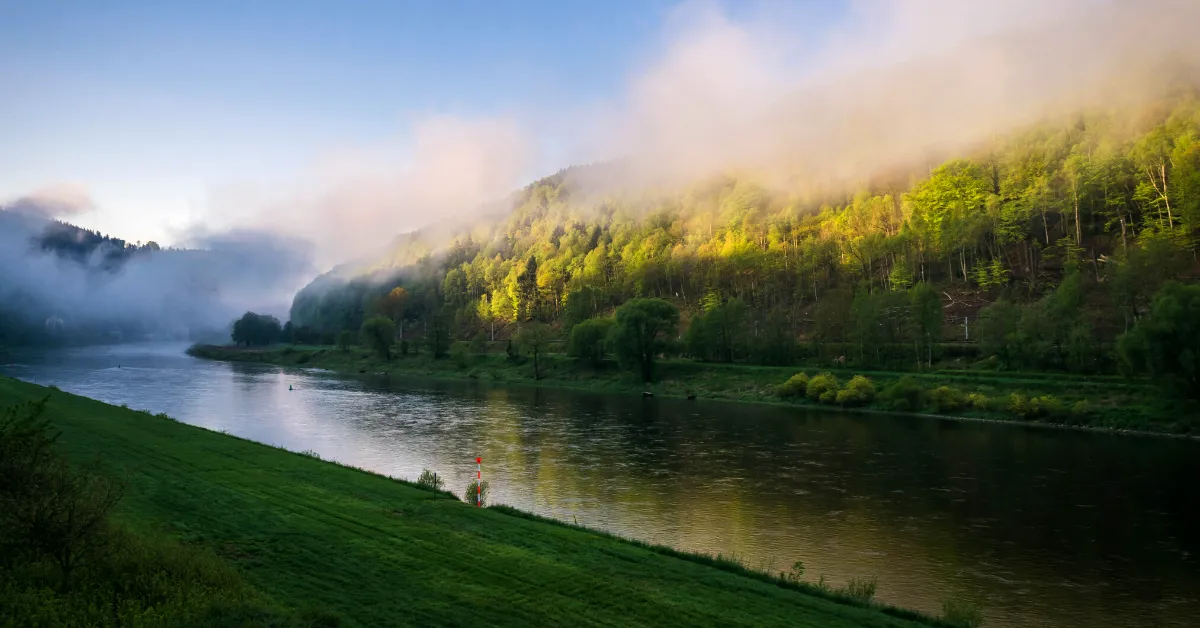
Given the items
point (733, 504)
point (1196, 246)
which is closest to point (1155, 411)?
→ point (733, 504)

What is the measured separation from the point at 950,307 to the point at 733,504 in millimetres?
82583

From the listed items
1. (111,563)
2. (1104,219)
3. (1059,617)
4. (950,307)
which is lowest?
(1059,617)

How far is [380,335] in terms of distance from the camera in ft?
413

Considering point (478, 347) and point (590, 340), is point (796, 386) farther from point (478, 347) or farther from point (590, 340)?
point (478, 347)

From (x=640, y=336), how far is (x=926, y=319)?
35.0 m

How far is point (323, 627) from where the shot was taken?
10.9 m

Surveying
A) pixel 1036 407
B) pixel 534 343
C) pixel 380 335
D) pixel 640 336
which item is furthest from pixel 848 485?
pixel 380 335

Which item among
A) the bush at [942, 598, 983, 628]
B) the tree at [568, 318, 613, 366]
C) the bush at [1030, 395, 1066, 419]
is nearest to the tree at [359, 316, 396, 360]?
the tree at [568, 318, 613, 366]

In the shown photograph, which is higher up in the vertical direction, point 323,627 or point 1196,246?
point 1196,246

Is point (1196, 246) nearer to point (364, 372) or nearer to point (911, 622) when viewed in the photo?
point (911, 622)

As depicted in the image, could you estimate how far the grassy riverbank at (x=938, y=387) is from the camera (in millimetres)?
53469

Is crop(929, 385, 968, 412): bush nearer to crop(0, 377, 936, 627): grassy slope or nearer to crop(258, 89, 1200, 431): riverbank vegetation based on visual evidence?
crop(258, 89, 1200, 431): riverbank vegetation

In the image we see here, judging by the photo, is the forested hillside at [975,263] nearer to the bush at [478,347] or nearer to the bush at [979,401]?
the bush at [478,347]

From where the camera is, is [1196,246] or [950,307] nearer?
[1196,246]
